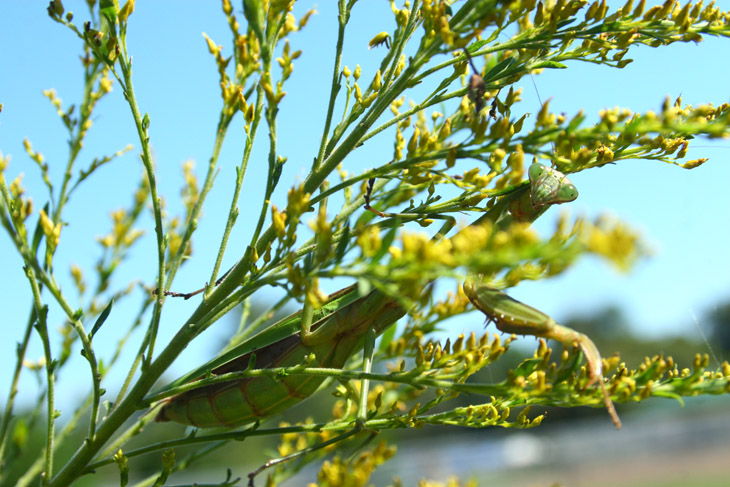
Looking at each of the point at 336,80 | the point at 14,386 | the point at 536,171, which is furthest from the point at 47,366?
the point at 536,171

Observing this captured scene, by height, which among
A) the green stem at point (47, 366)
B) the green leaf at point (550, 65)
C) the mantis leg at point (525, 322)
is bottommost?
the mantis leg at point (525, 322)

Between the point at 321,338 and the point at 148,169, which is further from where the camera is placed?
the point at 321,338

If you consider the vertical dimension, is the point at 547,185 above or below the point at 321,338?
above

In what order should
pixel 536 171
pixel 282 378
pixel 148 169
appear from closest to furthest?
1. pixel 148 169
2. pixel 282 378
3. pixel 536 171

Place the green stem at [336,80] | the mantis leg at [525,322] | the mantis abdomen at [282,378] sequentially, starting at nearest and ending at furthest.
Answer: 1. the mantis leg at [525,322]
2. the green stem at [336,80]
3. the mantis abdomen at [282,378]

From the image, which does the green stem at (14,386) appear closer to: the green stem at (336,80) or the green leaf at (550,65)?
the green stem at (336,80)

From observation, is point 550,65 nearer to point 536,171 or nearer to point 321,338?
point 536,171

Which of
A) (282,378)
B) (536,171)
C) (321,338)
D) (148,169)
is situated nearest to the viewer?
(148,169)

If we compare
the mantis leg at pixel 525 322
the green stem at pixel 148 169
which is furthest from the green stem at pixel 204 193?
the mantis leg at pixel 525 322
